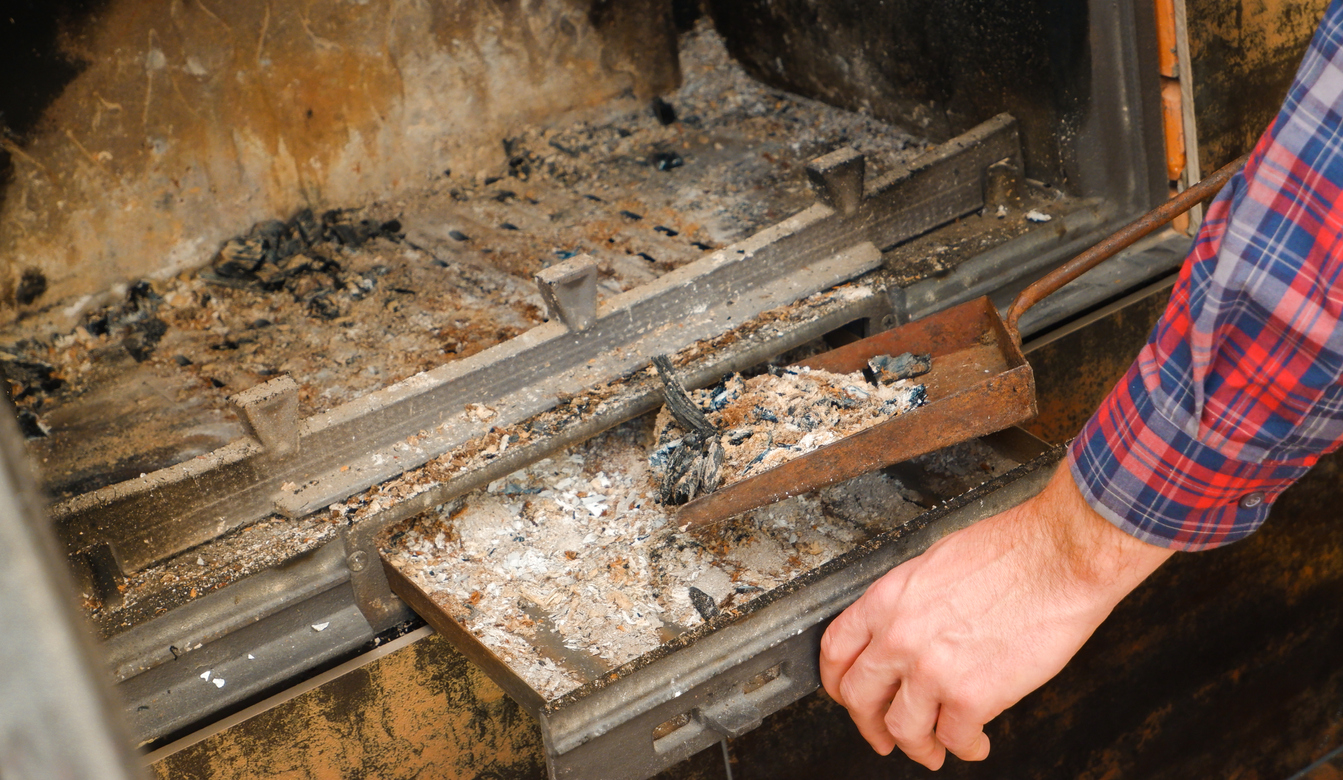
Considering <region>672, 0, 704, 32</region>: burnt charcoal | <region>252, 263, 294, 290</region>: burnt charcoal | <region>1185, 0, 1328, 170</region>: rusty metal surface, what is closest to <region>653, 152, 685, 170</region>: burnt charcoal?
<region>672, 0, 704, 32</region>: burnt charcoal

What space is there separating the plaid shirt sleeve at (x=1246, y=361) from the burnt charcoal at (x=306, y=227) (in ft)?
7.15

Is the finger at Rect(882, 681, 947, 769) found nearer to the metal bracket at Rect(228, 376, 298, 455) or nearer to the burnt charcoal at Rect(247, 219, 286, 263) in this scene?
the metal bracket at Rect(228, 376, 298, 455)

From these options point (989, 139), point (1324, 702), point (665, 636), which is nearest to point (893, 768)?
point (665, 636)

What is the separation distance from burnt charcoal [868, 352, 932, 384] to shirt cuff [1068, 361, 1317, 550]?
747 millimetres

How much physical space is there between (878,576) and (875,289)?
2.54ft

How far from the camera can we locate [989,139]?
2.42 meters

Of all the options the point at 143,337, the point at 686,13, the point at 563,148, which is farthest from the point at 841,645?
the point at 686,13

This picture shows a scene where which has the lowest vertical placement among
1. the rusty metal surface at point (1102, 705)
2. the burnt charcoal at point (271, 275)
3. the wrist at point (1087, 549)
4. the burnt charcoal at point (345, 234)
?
the rusty metal surface at point (1102, 705)

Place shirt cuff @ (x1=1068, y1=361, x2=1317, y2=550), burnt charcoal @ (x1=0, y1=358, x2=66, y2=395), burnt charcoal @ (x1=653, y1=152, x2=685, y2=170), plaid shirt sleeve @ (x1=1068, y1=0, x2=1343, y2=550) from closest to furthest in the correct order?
plaid shirt sleeve @ (x1=1068, y1=0, x2=1343, y2=550), shirt cuff @ (x1=1068, y1=361, x2=1317, y2=550), burnt charcoal @ (x1=0, y1=358, x2=66, y2=395), burnt charcoal @ (x1=653, y1=152, x2=685, y2=170)

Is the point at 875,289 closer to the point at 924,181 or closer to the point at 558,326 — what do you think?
the point at 924,181

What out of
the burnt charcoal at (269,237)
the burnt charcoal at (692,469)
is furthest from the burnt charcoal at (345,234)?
the burnt charcoal at (692,469)

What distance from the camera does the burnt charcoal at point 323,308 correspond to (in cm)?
251

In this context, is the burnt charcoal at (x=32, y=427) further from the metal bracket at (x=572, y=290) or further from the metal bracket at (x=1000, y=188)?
the metal bracket at (x=1000, y=188)

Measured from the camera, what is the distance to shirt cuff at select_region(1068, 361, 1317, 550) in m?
1.09
